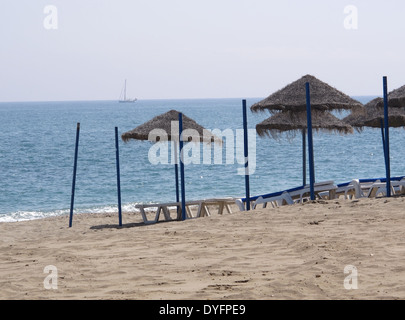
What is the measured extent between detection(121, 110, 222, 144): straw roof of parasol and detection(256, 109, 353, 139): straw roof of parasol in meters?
1.04

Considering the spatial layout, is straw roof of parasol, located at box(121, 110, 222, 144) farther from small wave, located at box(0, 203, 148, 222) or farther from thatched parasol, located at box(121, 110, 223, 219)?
small wave, located at box(0, 203, 148, 222)

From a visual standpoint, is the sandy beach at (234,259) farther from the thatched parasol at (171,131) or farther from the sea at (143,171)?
the sea at (143,171)

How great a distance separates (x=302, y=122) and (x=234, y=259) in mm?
5858

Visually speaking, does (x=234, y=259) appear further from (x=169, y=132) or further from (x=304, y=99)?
(x=304, y=99)

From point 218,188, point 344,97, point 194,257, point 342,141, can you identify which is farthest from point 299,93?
point 342,141

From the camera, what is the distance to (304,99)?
11453 mm

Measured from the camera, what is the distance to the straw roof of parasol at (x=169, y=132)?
11305 mm

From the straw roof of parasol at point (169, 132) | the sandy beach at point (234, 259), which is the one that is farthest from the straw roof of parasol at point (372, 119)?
the sandy beach at point (234, 259)

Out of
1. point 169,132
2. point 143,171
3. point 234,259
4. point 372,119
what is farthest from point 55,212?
point 234,259

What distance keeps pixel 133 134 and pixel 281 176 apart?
1740 centimetres

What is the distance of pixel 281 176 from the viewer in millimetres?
28500

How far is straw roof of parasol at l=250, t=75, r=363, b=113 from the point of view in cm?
1131

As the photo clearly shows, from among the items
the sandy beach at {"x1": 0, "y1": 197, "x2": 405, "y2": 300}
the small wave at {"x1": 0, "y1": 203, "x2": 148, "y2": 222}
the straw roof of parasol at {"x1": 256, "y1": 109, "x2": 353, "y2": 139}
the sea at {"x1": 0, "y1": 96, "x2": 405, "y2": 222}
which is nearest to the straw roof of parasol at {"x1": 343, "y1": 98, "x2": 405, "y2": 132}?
the sea at {"x1": 0, "y1": 96, "x2": 405, "y2": 222}
